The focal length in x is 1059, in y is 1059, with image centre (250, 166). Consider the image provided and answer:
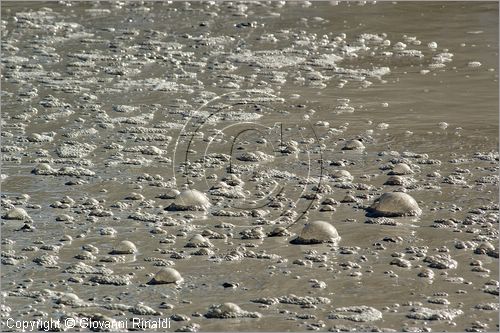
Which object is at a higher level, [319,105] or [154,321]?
[319,105]

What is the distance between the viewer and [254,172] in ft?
19.9

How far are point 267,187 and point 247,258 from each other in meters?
1.07

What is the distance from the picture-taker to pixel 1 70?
8.66m

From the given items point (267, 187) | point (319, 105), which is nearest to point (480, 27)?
point (319, 105)

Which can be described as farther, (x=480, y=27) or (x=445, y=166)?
(x=480, y=27)

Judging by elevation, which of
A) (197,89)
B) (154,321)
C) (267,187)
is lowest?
Answer: (154,321)

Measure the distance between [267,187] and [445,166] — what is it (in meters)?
1.09

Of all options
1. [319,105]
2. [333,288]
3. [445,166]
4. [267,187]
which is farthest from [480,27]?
[333,288]

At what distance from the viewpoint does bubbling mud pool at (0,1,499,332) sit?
14.1 ft

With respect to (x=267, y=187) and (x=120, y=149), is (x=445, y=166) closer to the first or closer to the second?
(x=267, y=187)

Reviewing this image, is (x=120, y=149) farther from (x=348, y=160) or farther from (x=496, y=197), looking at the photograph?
(x=496, y=197)

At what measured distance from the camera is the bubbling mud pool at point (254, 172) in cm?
429

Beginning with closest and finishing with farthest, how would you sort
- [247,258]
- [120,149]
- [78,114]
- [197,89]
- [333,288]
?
[333,288]
[247,258]
[120,149]
[78,114]
[197,89]

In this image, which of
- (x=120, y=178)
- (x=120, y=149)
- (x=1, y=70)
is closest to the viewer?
(x=120, y=178)
